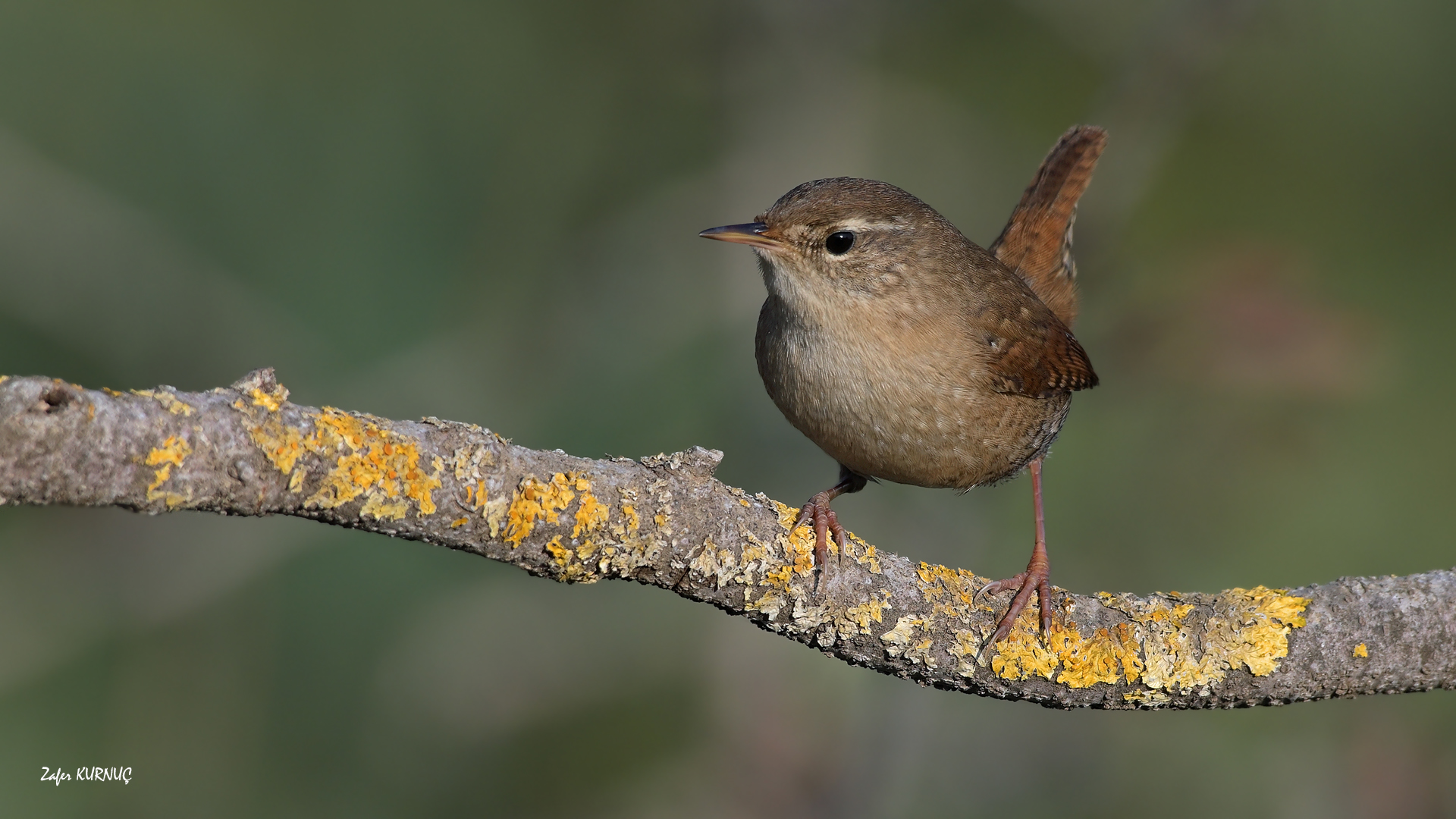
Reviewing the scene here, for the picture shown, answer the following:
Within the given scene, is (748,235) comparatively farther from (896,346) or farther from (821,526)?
(821,526)

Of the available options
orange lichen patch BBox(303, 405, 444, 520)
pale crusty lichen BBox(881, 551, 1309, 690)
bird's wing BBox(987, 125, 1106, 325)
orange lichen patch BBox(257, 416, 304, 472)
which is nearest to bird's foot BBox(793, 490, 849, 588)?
pale crusty lichen BBox(881, 551, 1309, 690)

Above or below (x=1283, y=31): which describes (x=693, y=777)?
below

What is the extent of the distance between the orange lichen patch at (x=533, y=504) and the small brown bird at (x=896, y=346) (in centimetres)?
86

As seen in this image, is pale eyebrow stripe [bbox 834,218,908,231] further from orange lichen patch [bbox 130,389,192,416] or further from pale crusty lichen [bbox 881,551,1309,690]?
orange lichen patch [bbox 130,389,192,416]

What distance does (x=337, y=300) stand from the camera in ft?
15.7

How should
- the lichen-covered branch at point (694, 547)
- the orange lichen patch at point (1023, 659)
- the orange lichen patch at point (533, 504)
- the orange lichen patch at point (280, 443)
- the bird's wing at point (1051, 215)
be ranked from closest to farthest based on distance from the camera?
the lichen-covered branch at point (694, 547), the orange lichen patch at point (280, 443), the orange lichen patch at point (533, 504), the orange lichen patch at point (1023, 659), the bird's wing at point (1051, 215)

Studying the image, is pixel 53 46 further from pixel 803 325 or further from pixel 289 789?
pixel 803 325

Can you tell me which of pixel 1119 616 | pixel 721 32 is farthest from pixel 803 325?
pixel 721 32

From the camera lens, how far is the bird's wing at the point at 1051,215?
3881 mm

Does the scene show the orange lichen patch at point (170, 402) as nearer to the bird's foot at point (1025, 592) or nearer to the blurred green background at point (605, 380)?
the bird's foot at point (1025, 592)

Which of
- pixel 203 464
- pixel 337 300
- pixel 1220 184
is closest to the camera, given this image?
pixel 203 464

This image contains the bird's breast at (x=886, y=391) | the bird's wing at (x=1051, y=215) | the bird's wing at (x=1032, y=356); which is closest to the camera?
the bird's breast at (x=886, y=391)

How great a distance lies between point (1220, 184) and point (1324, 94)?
3.64ft

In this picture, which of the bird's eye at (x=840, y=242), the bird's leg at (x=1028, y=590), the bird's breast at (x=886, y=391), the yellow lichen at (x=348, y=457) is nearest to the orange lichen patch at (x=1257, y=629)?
the bird's leg at (x=1028, y=590)
